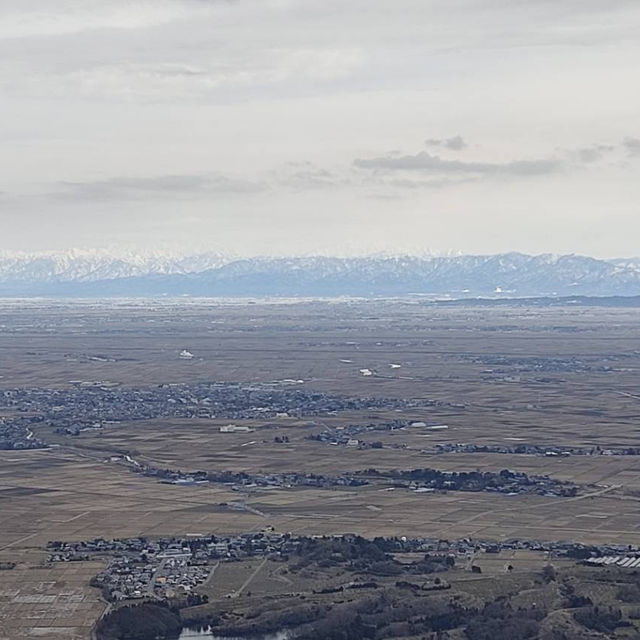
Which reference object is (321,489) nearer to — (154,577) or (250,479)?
(250,479)

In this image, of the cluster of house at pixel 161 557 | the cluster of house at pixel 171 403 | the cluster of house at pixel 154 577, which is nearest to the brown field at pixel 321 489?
the cluster of house at pixel 154 577

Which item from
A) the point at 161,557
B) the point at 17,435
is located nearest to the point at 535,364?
the point at 17,435

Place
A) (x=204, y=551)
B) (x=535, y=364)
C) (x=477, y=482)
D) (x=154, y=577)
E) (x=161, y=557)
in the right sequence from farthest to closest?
(x=535, y=364) → (x=477, y=482) → (x=204, y=551) → (x=161, y=557) → (x=154, y=577)

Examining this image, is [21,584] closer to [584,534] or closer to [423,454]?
[584,534]

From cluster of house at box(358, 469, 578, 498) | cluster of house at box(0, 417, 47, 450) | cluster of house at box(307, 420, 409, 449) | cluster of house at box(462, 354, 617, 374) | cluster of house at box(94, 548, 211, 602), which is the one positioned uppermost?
cluster of house at box(462, 354, 617, 374)

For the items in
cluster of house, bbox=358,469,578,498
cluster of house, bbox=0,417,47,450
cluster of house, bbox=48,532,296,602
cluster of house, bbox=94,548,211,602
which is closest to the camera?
cluster of house, bbox=94,548,211,602

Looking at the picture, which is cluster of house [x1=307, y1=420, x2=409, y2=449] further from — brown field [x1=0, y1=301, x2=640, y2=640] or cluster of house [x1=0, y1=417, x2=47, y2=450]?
cluster of house [x1=0, y1=417, x2=47, y2=450]

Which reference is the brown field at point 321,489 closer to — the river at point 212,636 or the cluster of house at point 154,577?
the cluster of house at point 154,577

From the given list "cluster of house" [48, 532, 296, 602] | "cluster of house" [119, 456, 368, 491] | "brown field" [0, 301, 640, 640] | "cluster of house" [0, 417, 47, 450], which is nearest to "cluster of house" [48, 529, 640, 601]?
→ "cluster of house" [48, 532, 296, 602]

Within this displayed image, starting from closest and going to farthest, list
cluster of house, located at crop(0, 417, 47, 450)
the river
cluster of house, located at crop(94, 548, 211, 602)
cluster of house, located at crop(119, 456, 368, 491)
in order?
1. the river
2. cluster of house, located at crop(94, 548, 211, 602)
3. cluster of house, located at crop(119, 456, 368, 491)
4. cluster of house, located at crop(0, 417, 47, 450)

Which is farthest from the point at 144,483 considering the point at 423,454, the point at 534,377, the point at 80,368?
the point at 80,368

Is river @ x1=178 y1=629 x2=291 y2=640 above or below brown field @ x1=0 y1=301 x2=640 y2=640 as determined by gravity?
below
